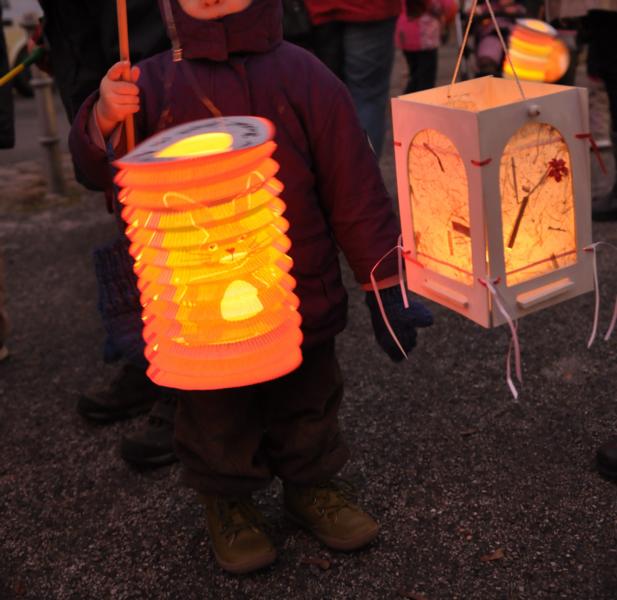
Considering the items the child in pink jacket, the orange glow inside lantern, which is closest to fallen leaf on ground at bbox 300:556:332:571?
the orange glow inside lantern

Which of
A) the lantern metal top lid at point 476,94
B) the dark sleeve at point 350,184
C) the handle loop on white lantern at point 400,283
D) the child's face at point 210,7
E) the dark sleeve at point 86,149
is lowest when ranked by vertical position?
the handle loop on white lantern at point 400,283

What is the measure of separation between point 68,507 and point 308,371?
937 millimetres

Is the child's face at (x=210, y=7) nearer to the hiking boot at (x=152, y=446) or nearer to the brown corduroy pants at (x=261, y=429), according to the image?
the brown corduroy pants at (x=261, y=429)

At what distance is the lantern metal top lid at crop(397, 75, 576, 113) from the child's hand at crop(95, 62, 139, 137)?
0.53 meters

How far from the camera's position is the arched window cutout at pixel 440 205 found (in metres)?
1.57

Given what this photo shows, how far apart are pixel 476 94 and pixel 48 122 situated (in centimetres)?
506

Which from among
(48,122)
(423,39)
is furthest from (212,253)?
(423,39)

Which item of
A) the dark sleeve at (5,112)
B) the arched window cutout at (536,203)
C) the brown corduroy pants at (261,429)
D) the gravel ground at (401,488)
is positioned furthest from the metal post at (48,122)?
the arched window cutout at (536,203)

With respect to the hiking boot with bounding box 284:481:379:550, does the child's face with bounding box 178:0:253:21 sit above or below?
above

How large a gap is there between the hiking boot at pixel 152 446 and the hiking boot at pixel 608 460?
129cm

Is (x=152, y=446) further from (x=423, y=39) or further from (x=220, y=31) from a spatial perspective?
(x=423, y=39)

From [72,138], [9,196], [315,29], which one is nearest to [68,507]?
[72,138]

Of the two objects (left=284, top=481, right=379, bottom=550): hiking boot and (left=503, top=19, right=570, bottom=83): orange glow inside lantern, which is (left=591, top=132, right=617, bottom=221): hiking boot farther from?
(left=284, top=481, right=379, bottom=550): hiking boot

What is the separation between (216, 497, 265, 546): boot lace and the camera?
7.48ft
